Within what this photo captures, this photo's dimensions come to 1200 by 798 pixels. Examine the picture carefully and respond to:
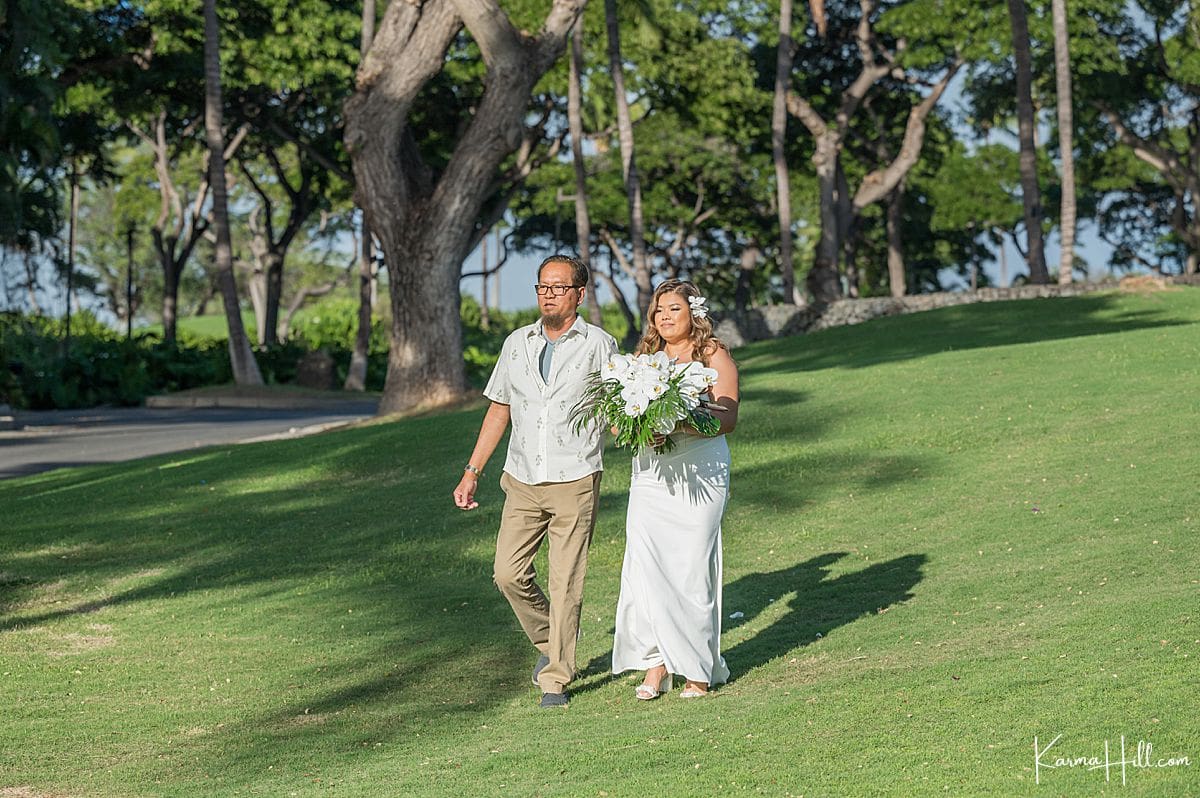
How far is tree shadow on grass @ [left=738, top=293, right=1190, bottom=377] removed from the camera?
24.7 metres

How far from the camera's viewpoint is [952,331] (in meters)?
27.3

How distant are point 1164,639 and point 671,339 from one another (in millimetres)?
2772

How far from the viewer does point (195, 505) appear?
1546cm

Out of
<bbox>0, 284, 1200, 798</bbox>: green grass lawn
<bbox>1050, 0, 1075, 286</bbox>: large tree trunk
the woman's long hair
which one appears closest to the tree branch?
<bbox>1050, 0, 1075, 286</bbox>: large tree trunk

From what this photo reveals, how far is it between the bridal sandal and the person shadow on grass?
38cm

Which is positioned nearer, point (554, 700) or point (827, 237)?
point (554, 700)

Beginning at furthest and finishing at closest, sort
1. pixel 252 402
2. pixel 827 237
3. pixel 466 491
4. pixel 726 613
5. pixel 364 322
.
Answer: pixel 827 237 < pixel 364 322 < pixel 252 402 < pixel 726 613 < pixel 466 491

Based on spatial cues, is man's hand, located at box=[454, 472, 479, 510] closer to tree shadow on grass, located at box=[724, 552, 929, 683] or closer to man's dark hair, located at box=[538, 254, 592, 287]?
man's dark hair, located at box=[538, 254, 592, 287]

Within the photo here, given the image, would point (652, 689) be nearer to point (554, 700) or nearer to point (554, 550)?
point (554, 700)

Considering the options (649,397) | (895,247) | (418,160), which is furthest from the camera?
(895,247)

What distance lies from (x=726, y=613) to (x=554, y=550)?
264 centimetres

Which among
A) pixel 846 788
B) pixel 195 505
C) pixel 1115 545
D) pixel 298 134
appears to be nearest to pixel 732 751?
pixel 846 788

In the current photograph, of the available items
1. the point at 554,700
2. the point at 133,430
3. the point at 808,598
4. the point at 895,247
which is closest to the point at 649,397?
the point at 554,700

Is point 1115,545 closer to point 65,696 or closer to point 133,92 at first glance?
point 65,696
